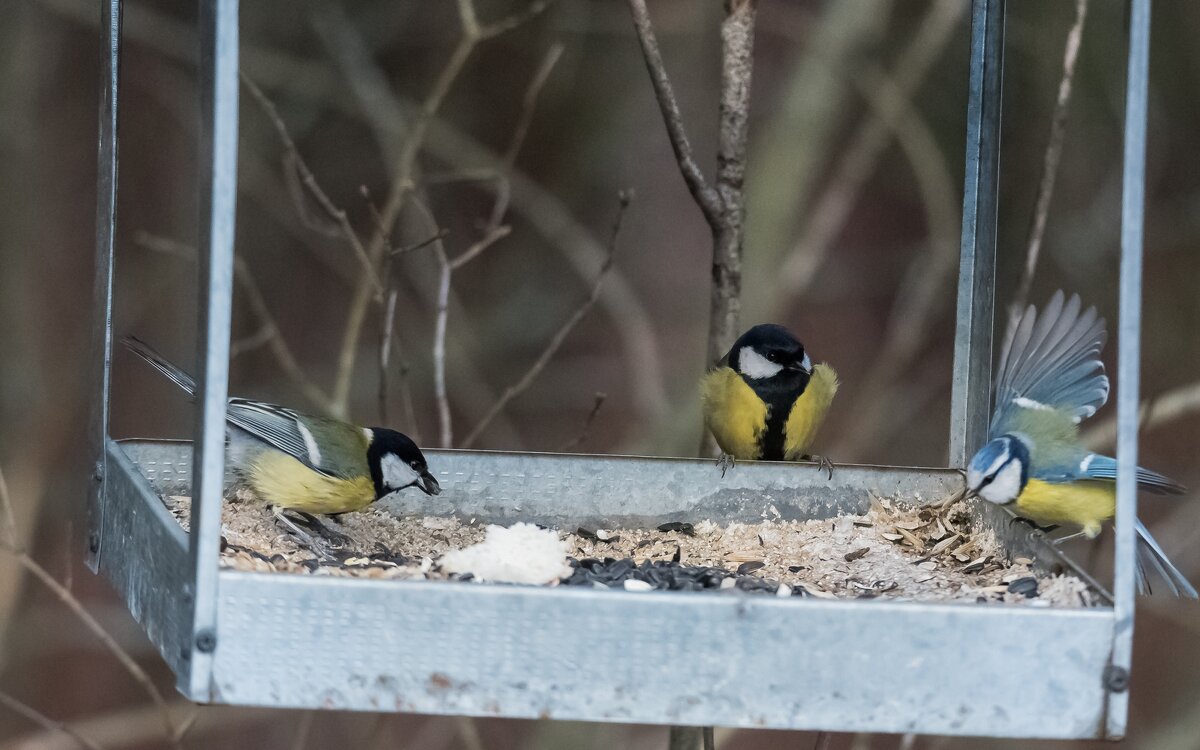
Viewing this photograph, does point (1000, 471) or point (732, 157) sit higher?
point (732, 157)

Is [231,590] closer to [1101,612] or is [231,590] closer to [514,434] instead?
[1101,612]

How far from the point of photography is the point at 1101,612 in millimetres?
1485

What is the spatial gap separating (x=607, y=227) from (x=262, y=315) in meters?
1.03

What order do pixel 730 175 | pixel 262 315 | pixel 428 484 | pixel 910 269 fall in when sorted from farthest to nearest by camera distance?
pixel 910 269 < pixel 262 315 < pixel 730 175 < pixel 428 484

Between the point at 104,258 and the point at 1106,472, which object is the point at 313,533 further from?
the point at 1106,472

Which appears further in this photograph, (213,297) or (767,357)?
(767,357)

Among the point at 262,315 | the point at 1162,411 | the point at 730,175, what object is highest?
the point at 730,175

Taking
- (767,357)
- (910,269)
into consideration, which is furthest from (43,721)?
(910,269)

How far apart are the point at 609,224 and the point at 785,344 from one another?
1.07m

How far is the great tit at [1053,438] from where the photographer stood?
6.95 feet

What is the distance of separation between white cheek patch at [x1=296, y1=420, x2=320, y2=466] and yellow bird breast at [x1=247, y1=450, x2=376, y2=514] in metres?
0.03

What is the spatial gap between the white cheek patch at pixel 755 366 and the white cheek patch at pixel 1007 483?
0.85 metres

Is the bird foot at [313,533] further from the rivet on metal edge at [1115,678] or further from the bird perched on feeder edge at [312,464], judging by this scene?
the rivet on metal edge at [1115,678]

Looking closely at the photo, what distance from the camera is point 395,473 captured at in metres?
2.34
